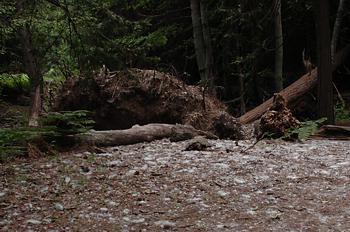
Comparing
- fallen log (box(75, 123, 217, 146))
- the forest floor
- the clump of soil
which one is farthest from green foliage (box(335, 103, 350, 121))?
the forest floor

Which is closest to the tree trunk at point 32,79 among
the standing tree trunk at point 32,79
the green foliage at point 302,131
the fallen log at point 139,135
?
the standing tree trunk at point 32,79

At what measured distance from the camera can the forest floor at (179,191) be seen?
4.59 m

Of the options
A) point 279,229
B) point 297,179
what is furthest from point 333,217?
point 297,179

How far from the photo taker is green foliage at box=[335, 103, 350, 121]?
12.6 metres

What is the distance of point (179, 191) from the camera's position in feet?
18.1

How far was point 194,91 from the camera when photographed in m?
11.0

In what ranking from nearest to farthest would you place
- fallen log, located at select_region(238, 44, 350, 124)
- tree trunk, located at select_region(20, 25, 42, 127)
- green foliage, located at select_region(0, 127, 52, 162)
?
green foliage, located at select_region(0, 127, 52, 162) < tree trunk, located at select_region(20, 25, 42, 127) < fallen log, located at select_region(238, 44, 350, 124)

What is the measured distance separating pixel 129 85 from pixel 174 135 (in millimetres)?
2292

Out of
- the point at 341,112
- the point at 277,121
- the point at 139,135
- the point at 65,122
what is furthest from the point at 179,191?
the point at 341,112

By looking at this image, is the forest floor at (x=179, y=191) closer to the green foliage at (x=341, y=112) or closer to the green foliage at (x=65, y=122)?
the green foliage at (x=65, y=122)

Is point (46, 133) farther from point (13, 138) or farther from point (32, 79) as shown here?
point (32, 79)

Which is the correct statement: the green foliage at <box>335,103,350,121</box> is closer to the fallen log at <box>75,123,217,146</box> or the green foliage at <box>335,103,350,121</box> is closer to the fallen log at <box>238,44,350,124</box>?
the fallen log at <box>238,44,350,124</box>

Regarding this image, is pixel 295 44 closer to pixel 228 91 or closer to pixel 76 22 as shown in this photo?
pixel 228 91

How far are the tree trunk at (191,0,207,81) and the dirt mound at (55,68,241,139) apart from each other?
452 cm
